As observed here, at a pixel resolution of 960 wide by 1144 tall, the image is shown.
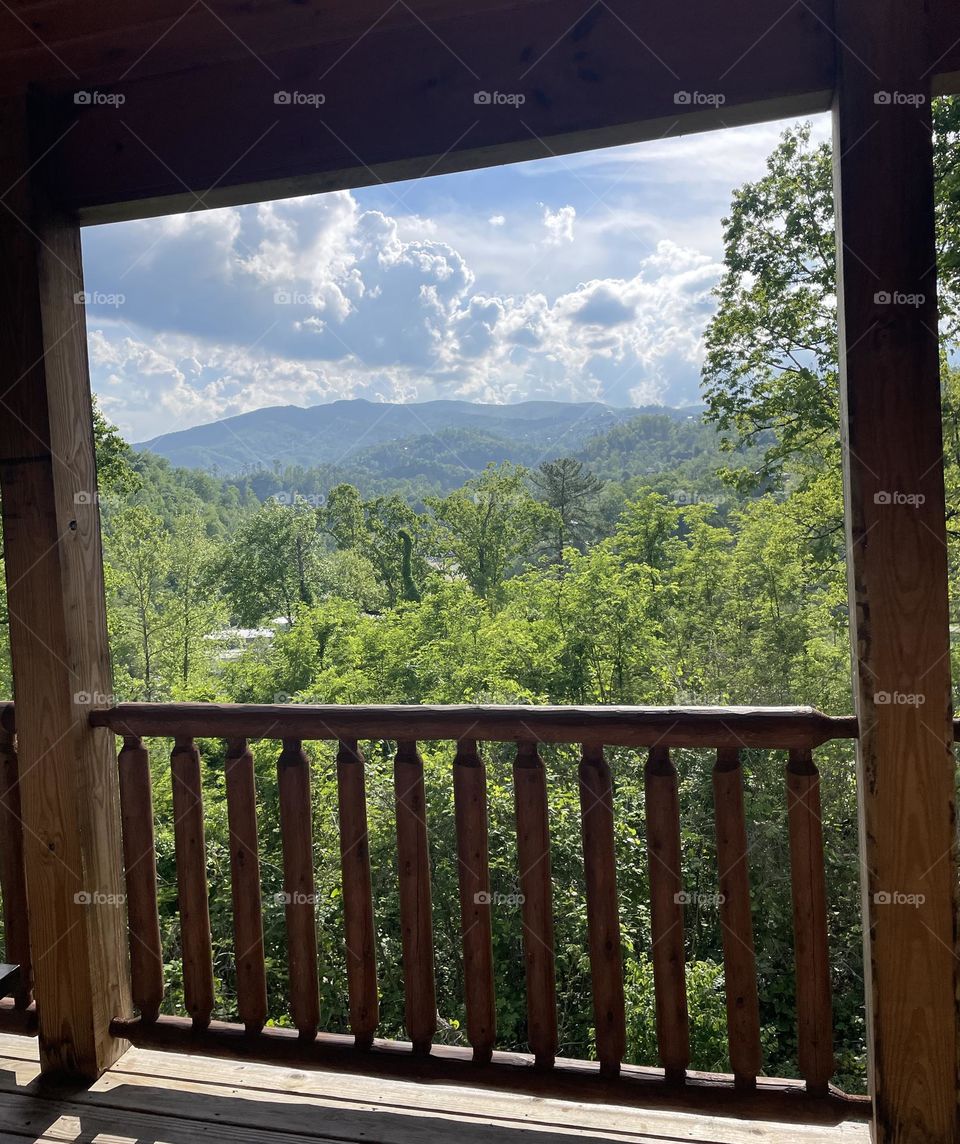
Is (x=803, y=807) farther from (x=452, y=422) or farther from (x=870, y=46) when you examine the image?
(x=452, y=422)

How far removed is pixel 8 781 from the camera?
6.23 feet

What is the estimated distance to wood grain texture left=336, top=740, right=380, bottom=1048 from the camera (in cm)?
168

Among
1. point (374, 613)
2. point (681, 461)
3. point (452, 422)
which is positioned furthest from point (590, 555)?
point (374, 613)

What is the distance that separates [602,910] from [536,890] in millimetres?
134

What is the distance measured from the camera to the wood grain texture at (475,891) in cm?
161

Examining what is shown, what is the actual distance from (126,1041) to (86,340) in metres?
1.65

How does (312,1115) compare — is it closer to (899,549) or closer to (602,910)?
(602,910)

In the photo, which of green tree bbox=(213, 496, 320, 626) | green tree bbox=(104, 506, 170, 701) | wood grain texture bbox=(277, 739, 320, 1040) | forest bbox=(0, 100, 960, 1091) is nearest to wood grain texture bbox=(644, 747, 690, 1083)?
wood grain texture bbox=(277, 739, 320, 1040)

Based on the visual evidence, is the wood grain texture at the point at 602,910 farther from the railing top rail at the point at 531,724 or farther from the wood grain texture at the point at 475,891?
the wood grain texture at the point at 475,891

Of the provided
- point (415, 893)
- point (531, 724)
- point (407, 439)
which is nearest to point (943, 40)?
point (531, 724)

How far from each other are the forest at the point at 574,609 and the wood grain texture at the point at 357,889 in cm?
774

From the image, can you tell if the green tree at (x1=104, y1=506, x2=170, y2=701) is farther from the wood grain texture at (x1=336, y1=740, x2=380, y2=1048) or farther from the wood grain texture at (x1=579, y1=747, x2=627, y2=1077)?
the wood grain texture at (x1=579, y1=747, x2=627, y2=1077)

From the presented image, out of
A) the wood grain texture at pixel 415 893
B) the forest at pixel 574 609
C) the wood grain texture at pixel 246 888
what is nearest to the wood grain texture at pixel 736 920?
the wood grain texture at pixel 415 893

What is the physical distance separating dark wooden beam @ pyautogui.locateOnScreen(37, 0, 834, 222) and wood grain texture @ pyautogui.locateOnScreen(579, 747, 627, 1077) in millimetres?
1215
